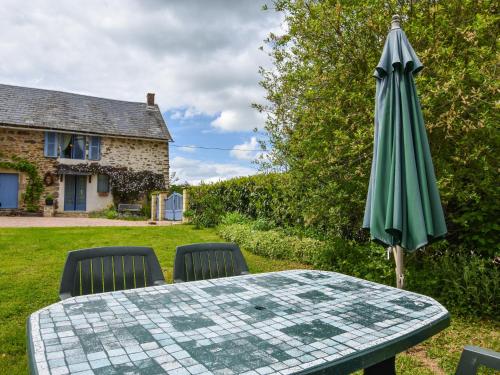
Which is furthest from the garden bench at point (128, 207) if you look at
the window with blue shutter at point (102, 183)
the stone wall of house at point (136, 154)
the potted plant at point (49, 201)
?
the potted plant at point (49, 201)

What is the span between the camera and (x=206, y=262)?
138 inches

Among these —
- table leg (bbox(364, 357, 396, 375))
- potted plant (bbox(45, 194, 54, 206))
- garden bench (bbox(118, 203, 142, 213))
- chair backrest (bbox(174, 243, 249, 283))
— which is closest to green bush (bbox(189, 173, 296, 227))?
chair backrest (bbox(174, 243, 249, 283))

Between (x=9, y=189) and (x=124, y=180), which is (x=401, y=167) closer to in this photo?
(x=124, y=180)

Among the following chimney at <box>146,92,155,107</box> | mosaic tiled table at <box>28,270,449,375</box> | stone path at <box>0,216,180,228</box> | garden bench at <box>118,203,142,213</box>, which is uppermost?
chimney at <box>146,92,155,107</box>

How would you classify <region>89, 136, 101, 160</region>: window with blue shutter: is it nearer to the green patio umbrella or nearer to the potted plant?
the potted plant

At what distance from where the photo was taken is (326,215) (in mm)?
6137

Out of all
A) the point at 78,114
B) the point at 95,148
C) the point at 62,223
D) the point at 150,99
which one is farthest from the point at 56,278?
the point at 150,99

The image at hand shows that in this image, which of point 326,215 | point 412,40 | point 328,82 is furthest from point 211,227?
point 412,40

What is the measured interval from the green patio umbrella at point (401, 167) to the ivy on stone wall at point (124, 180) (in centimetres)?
1946

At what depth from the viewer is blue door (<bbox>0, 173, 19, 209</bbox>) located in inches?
734

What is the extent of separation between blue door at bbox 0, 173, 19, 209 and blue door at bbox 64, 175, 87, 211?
7.65 feet

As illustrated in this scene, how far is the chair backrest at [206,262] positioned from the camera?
3.34 meters

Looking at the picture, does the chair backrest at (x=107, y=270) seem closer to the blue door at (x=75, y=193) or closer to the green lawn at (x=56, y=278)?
the green lawn at (x=56, y=278)

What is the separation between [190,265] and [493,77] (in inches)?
164
